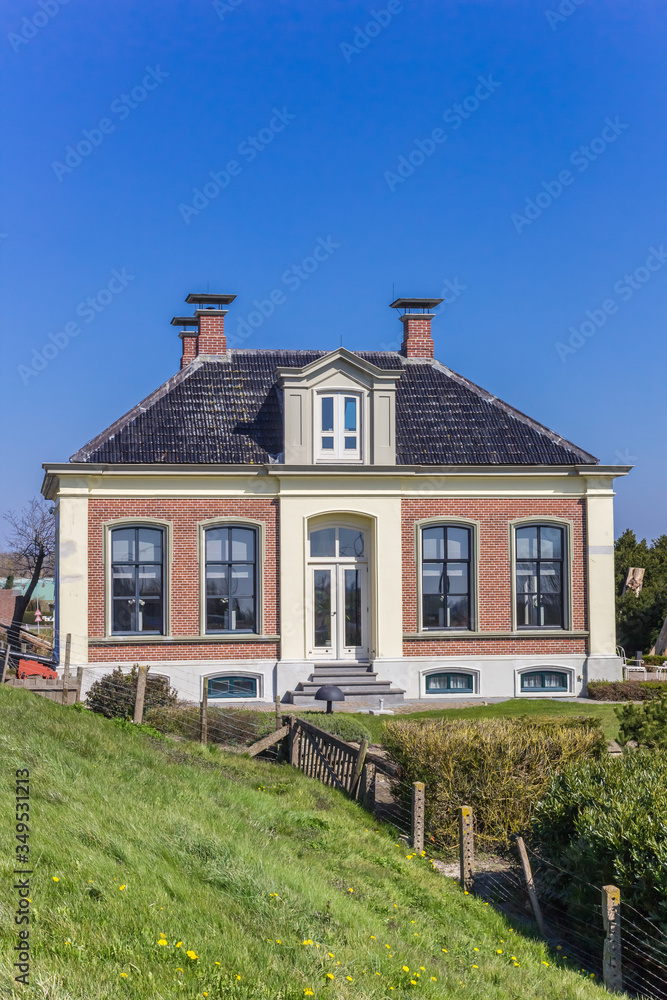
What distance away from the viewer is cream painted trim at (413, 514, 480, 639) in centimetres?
2367

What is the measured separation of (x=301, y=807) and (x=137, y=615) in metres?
11.2

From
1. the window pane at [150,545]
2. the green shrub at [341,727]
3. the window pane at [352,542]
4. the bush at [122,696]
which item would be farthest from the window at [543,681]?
the bush at [122,696]

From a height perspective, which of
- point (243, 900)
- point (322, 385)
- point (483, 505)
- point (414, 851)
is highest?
point (322, 385)

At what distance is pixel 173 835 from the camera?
8.57 meters

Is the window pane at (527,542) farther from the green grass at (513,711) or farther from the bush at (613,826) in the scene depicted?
the bush at (613,826)

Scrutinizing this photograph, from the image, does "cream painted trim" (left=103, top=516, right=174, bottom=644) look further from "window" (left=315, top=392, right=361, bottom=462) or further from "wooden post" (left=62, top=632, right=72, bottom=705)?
"window" (left=315, top=392, right=361, bottom=462)

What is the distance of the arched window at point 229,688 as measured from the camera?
22.9m

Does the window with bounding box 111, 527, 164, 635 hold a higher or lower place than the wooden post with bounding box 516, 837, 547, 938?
higher

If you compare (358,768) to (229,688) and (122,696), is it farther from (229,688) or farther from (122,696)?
(229,688)

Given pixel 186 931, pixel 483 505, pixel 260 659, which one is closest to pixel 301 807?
pixel 186 931

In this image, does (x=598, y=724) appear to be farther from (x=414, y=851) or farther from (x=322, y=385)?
(x=322, y=385)

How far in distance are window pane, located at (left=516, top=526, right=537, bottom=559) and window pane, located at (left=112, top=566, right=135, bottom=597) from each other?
374 inches

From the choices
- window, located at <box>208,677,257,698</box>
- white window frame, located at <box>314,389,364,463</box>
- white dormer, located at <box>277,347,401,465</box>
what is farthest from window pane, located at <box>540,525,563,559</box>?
window, located at <box>208,677,257,698</box>

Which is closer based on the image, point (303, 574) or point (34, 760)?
point (34, 760)
